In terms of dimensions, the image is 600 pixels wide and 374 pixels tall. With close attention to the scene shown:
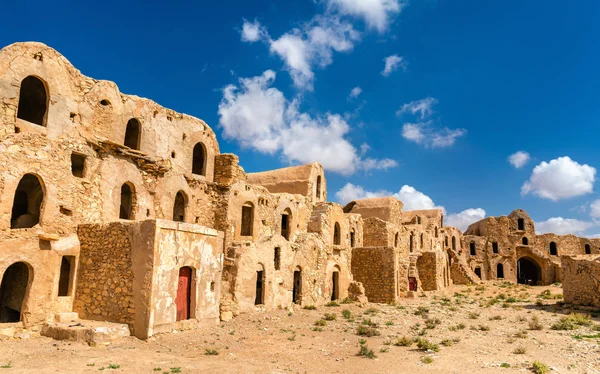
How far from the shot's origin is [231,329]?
1455cm

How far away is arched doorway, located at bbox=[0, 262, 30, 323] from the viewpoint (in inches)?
579

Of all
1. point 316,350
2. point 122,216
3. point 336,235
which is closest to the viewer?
point 316,350

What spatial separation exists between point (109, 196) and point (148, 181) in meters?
2.08

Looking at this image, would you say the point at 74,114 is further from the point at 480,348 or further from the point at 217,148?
the point at 480,348

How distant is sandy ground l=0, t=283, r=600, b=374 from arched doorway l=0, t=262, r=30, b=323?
330 cm

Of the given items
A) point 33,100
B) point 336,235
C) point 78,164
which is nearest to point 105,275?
point 78,164

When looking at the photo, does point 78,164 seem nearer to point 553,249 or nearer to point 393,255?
point 393,255

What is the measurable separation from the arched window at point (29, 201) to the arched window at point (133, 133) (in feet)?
13.4

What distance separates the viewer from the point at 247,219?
22281 millimetres

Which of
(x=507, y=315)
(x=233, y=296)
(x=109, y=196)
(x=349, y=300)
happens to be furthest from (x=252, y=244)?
(x=507, y=315)

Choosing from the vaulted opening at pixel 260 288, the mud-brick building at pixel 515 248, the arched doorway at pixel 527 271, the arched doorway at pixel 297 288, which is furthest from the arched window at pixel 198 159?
the arched doorway at pixel 527 271

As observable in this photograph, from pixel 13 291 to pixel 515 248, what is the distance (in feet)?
145

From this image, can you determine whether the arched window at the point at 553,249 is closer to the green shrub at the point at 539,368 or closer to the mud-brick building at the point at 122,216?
the mud-brick building at the point at 122,216

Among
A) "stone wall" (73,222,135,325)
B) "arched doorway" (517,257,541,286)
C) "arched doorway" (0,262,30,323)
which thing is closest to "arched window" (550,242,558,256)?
"arched doorway" (517,257,541,286)
